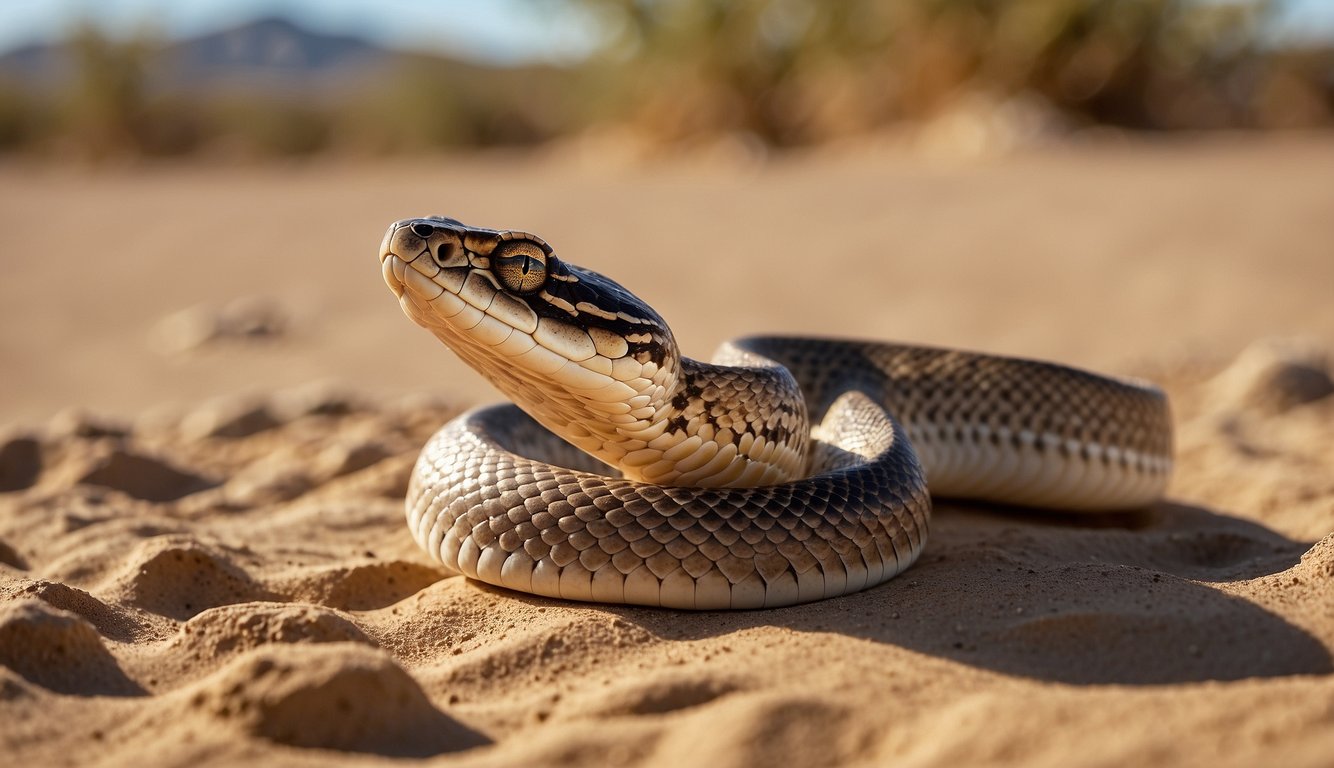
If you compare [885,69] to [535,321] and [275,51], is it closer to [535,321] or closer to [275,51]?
[535,321]

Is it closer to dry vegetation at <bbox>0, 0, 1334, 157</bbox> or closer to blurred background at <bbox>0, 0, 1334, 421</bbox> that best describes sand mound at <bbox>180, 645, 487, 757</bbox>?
blurred background at <bbox>0, 0, 1334, 421</bbox>

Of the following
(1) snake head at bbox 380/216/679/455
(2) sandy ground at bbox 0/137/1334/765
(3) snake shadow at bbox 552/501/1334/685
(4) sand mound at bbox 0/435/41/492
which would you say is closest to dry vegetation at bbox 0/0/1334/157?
(2) sandy ground at bbox 0/137/1334/765

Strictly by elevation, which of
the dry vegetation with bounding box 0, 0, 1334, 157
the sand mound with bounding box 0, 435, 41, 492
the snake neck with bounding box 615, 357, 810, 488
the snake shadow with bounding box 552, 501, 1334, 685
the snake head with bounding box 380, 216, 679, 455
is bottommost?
the sand mound with bounding box 0, 435, 41, 492

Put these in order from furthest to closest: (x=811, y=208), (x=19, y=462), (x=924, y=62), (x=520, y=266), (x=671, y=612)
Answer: (x=924, y=62), (x=811, y=208), (x=19, y=462), (x=520, y=266), (x=671, y=612)

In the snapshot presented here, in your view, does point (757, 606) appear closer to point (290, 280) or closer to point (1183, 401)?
point (1183, 401)

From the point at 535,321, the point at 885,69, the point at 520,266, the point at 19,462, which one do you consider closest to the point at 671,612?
the point at 535,321

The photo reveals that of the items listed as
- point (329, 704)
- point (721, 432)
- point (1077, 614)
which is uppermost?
point (721, 432)

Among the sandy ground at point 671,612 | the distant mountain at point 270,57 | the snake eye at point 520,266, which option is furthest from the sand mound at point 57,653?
the distant mountain at point 270,57

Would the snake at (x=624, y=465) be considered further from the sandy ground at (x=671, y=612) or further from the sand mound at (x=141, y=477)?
the sand mound at (x=141, y=477)
